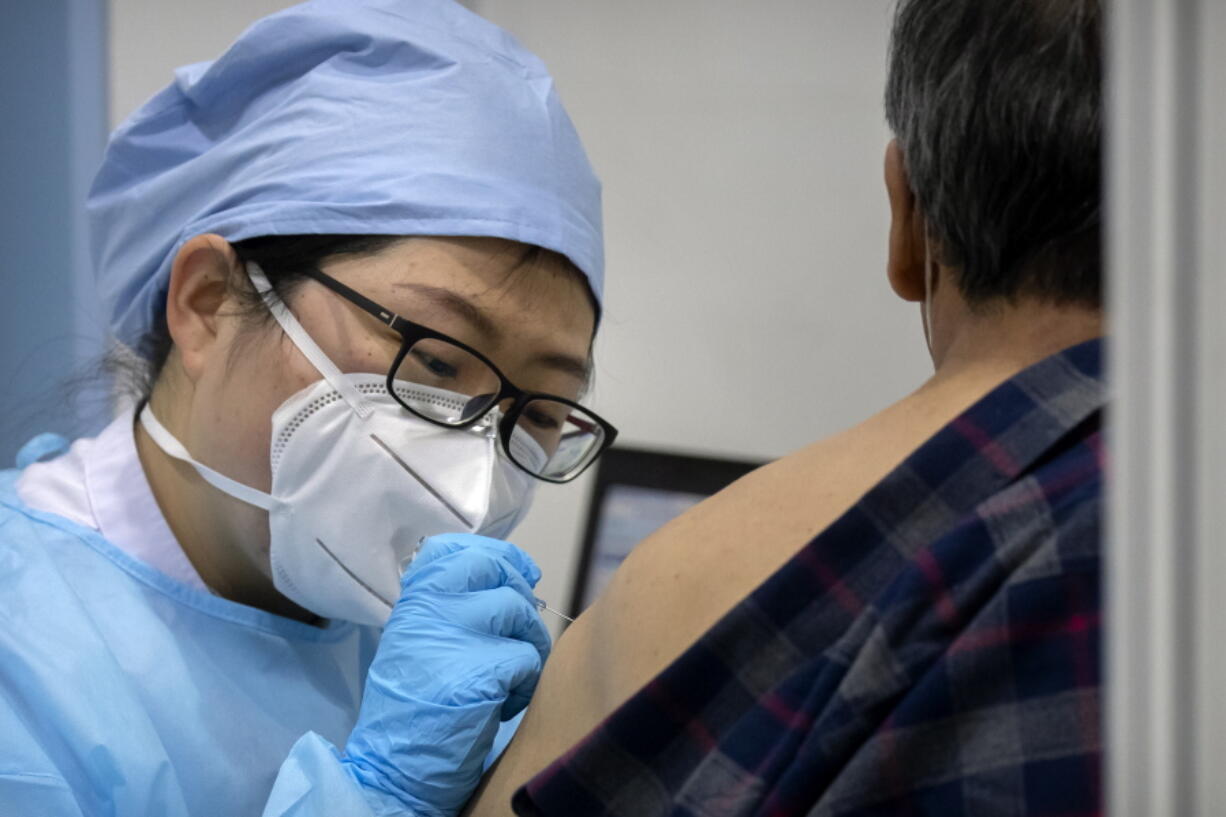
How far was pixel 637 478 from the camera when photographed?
2.02 m

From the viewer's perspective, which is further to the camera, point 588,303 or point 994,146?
point 588,303

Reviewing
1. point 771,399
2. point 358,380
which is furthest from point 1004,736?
point 771,399

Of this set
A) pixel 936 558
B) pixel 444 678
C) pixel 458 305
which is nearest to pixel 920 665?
pixel 936 558

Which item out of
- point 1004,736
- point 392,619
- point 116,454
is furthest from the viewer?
point 116,454

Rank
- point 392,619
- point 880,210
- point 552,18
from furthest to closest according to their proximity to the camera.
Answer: point 552,18, point 880,210, point 392,619

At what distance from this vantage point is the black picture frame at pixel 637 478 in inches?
79.0

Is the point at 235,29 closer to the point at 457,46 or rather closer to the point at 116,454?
the point at 457,46

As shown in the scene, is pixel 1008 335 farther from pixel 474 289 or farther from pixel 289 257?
pixel 289 257

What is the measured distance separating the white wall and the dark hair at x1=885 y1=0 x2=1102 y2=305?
127 cm

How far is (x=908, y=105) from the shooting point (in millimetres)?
692

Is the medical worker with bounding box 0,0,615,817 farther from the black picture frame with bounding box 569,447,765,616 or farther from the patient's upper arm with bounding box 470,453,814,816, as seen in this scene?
the black picture frame with bounding box 569,447,765,616

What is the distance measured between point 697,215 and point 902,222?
128 centimetres

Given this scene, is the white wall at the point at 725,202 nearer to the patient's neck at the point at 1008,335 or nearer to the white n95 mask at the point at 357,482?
the white n95 mask at the point at 357,482

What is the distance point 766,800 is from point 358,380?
0.74m
